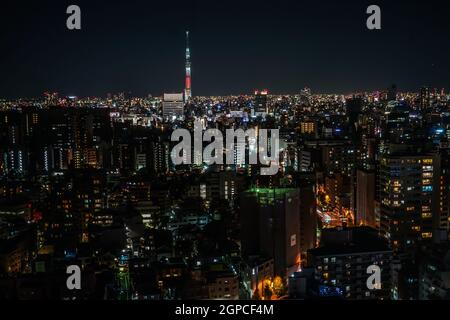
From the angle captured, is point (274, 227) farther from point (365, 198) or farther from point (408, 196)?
point (365, 198)

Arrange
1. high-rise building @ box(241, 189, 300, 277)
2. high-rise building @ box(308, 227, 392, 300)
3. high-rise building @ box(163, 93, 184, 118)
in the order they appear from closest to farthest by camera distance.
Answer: high-rise building @ box(308, 227, 392, 300) → high-rise building @ box(241, 189, 300, 277) → high-rise building @ box(163, 93, 184, 118)

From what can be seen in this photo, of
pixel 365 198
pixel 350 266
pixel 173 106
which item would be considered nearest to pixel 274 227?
pixel 350 266

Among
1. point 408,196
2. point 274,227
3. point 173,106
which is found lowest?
point 274,227

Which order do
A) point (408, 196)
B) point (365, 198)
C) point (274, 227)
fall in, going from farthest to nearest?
point (365, 198)
point (408, 196)
point (274, 227)

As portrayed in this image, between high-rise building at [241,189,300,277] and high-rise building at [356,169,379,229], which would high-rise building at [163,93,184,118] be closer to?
high-rise building at [356,169,379,229]

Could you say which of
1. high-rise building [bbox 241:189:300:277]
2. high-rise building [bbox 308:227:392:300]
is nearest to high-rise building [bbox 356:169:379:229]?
high-rise building [bbox 241:189:300:277]

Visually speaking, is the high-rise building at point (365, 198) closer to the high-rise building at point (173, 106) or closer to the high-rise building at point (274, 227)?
the high-rise building at point (274, 227)

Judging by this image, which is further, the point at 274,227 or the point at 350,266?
the point at 274,227

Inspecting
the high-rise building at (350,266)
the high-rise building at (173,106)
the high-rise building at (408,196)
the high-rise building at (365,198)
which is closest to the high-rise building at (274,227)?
the high-rise building at (350,266)

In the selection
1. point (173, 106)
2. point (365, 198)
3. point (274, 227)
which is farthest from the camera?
point (173, 106)

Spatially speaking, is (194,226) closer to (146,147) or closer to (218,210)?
(218,210)
